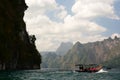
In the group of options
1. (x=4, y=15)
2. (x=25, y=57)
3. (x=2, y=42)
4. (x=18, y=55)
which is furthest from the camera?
(x=25, y=57)

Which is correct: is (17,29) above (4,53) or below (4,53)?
A: above

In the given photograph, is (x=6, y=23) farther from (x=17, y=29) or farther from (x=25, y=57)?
(x=25, y=57)

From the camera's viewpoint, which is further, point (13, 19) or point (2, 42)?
point (13, 19)

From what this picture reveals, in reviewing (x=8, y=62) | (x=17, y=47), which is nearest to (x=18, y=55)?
(x=17, y=47)

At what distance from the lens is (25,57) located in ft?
616

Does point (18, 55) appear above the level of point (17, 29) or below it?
below

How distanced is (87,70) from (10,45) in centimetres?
4316

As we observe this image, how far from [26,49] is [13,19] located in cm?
3470

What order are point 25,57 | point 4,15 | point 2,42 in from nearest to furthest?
point 2,42 < point 4,15 < point 25,57

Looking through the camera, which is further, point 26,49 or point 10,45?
point 26,49

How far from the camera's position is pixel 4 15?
144 meters

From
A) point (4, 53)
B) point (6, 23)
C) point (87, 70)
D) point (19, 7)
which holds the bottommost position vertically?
point (87, 70)

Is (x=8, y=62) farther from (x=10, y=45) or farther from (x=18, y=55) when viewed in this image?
(x=18, y=55)

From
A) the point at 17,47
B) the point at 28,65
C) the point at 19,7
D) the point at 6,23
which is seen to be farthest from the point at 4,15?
the point at 28,65
